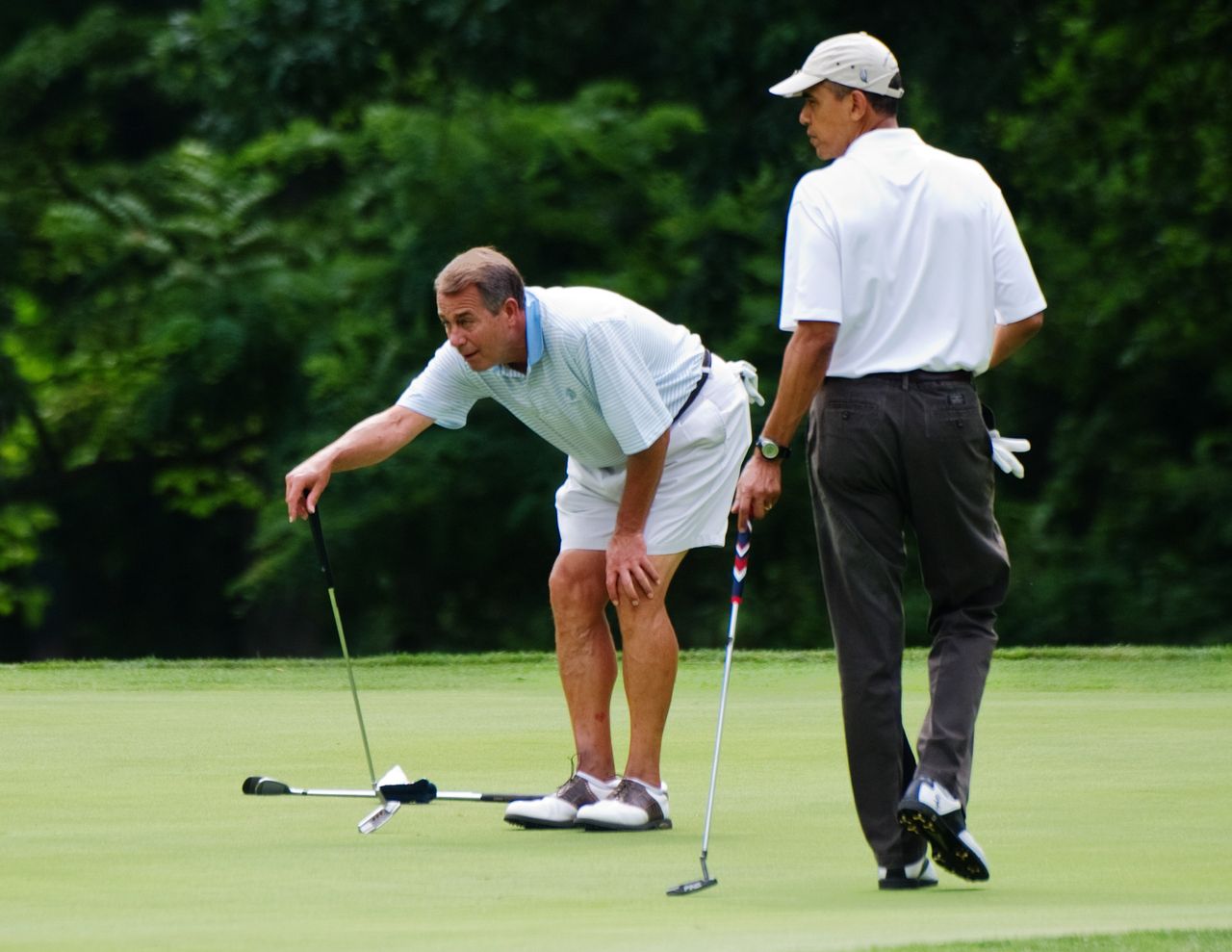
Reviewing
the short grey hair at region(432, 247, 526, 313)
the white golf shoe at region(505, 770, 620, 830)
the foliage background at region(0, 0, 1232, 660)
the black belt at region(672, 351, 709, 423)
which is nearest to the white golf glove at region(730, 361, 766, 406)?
the black belt at region(672, 351, 709, 423)

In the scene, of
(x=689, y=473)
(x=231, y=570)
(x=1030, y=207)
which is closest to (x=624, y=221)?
(x=1030, y=207)

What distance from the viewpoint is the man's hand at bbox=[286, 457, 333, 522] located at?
530 centimetres

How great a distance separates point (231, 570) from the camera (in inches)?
1019

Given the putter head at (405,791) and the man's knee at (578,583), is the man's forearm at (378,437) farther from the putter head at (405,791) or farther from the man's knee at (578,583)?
the putter head at (405,791)

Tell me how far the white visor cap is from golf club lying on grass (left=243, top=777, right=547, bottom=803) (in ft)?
5.94

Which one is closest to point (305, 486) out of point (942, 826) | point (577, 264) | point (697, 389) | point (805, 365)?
point (697, 389)

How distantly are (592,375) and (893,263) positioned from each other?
109cm

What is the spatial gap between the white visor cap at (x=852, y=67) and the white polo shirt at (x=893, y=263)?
0.47 feet

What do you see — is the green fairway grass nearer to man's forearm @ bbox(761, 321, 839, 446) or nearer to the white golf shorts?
the white golf shorts

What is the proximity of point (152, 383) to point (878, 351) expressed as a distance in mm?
17647

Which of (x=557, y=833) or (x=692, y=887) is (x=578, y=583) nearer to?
(x=557, y=833)

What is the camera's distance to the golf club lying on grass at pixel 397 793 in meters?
5.30

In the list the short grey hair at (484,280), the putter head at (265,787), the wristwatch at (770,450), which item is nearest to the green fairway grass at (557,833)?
the putter head at (265,787)

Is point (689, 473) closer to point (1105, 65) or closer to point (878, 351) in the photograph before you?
point (878, 351)
